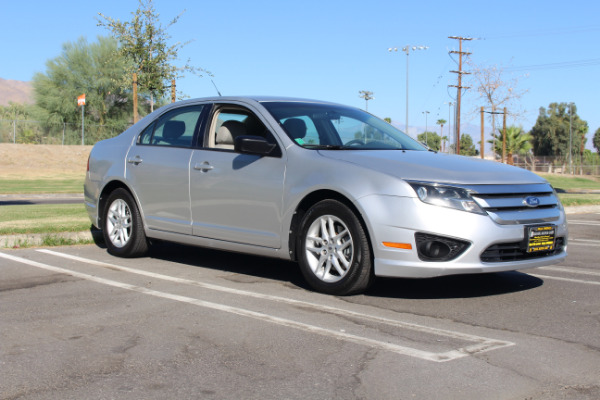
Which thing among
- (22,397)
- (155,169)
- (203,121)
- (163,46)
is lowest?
(22,397)

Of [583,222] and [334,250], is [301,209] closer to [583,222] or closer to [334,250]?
[334,250]

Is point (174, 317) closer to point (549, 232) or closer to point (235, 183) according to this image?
point (235, 183)

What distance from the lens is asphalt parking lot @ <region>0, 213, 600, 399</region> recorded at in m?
3.52

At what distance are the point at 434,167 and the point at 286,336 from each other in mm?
1944

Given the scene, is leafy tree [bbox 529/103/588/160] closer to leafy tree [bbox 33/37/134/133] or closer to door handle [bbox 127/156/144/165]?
leafy tree [bbox 33/37/134/133]

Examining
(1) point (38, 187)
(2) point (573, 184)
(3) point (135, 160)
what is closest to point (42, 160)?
(1) point (38, 187)

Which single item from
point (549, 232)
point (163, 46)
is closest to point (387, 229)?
point (549, 232)

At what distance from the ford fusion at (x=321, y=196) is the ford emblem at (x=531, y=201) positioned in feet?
0.06

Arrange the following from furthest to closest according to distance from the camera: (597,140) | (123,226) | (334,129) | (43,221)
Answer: (597,140) < (43,221) < (123,226) < (334,129)

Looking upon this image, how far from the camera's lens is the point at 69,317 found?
199 inches

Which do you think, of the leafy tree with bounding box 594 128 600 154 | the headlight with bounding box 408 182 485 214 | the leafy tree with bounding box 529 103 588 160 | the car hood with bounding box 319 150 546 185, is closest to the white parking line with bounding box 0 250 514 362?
the headlight with bounding box 408 182 485 214

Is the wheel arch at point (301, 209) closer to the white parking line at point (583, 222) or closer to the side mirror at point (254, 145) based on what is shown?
the side mirror at point (254, 145)

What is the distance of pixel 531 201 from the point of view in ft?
18.5

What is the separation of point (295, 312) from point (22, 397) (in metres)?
2.22
